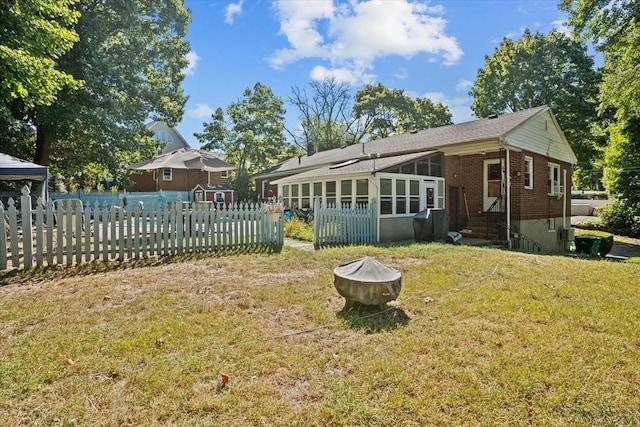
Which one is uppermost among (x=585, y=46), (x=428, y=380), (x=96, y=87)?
(x=585, y=46)

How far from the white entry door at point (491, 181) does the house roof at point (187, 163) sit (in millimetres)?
22064

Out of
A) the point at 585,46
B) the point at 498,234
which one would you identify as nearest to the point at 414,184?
the point at 498,234

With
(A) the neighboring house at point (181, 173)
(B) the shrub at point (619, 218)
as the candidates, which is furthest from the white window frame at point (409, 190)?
(A) the neighboring house at point (181, 173)

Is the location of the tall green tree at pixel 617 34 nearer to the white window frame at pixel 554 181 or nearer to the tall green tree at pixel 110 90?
the white window frame at pixel 554 181

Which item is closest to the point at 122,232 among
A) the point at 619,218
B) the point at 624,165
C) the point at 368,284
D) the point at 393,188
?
the point at 368,284

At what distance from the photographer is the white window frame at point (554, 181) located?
16.4 m

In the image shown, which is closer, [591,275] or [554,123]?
[591,275]

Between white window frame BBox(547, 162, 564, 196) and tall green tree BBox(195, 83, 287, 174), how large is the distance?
22709 mm

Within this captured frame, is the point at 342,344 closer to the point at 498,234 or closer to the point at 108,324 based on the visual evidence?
the point at 108,324

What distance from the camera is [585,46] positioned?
86.9ft

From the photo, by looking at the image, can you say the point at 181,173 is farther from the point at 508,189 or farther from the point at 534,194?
the point at 534,194

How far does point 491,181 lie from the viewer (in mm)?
13945

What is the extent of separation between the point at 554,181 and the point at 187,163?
26.9 m

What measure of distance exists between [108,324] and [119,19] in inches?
752
